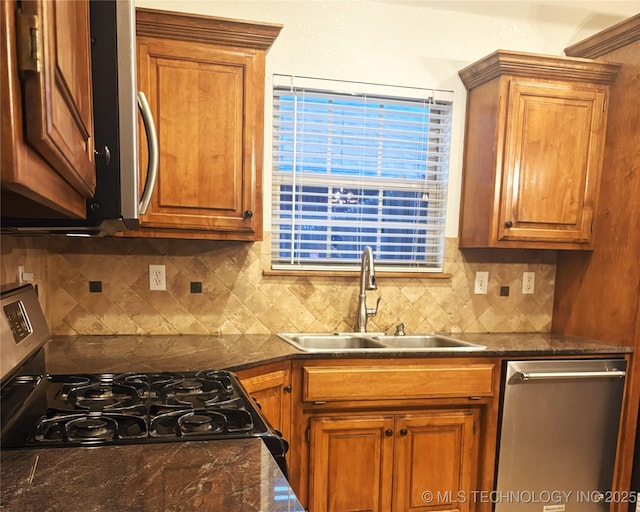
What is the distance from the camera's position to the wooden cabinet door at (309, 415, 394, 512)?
6.33 ft

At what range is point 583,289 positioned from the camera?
97.4 inches

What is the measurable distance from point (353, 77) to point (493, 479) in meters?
2.23

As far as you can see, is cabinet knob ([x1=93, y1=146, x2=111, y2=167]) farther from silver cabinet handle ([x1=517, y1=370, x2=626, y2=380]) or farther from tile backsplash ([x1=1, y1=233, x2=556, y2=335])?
silver cabinet handle ([x1=517, y1=370, x2=626, y2=380])

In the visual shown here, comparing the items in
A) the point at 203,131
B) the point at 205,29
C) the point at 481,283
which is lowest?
the point at 481,283

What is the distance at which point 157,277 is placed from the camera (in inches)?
87.2

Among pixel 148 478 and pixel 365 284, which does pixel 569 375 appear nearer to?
pixel 365 284

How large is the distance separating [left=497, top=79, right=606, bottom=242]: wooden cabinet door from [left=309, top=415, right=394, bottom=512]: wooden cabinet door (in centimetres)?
124

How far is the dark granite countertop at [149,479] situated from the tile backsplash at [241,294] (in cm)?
128

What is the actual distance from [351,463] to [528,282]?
1574mm

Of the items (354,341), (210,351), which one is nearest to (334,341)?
(354,341)

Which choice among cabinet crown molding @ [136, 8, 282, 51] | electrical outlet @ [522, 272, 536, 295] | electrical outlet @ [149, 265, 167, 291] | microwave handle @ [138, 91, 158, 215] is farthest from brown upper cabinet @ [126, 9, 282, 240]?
electrical outlet @ [522, 272, 536, 295]

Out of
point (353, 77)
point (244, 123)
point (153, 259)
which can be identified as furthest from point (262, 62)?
point (153, 259)

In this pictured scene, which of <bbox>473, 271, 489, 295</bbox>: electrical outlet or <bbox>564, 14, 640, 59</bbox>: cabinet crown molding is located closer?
<bbox>564, 14, 640, 59</bbox>: cabinet crown molding

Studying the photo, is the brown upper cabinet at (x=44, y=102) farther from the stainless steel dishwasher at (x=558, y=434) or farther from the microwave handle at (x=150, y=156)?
the stainless steel dishwasher at (x=558, y=434)
